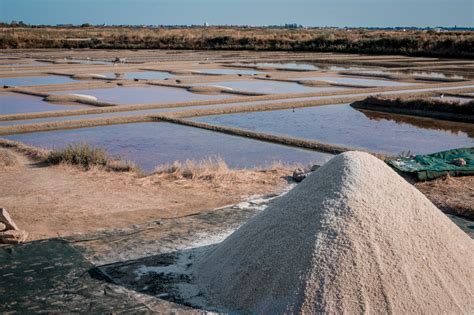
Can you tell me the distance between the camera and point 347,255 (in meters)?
3.20

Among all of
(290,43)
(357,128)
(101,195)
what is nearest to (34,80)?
(357,128)

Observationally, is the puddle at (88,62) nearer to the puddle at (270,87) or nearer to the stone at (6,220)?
the puddle at (270,87)

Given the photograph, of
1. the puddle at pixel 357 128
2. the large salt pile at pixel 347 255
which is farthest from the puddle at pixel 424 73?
the large salt pile at pixel 347 255

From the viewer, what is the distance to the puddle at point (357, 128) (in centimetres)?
909

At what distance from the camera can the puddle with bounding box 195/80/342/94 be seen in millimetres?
14953

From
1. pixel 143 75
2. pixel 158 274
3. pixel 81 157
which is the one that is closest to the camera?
pixel 158 274

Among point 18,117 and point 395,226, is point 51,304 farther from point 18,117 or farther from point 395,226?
point 18,117

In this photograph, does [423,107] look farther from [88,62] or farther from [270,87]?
[88,62]

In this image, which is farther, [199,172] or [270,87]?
[270,87]

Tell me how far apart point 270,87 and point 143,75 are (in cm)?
482

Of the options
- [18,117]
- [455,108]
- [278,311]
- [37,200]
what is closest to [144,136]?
[18,117]

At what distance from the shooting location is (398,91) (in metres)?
14.7

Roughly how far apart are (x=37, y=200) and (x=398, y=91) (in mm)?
10862

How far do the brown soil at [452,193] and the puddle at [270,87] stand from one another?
28.6 ft
